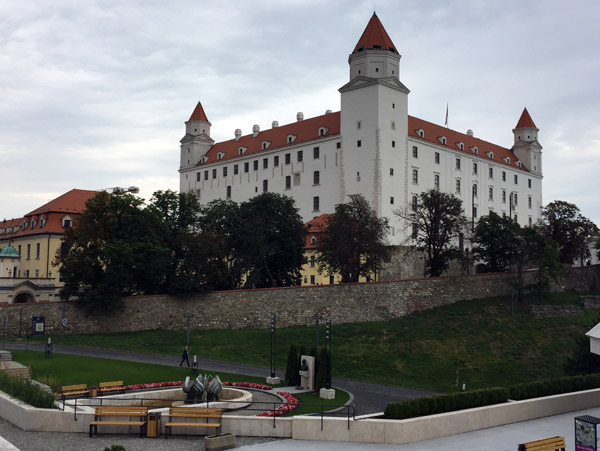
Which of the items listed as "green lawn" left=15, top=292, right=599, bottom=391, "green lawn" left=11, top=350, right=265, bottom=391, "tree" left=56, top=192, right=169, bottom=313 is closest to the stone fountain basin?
"green lawn" left=11, top=350, right=265, bottom=391

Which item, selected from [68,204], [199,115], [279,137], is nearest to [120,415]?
[68,204]

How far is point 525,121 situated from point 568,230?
131 feet

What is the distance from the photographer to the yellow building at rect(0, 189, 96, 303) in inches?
2414

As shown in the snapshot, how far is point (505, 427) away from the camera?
19.4m

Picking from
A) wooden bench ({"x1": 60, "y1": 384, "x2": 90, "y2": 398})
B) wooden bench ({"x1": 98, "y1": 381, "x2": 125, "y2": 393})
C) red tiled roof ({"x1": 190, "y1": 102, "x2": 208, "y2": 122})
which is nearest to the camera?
wooden bench ({"x1": 60, "y1": 384, "x2": 90, "y2": 398})

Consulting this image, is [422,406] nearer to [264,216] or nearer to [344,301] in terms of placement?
[344,301]

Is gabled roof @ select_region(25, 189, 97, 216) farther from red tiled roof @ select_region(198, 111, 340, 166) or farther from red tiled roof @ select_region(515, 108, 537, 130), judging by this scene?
red tiled roof @ select_region(515, 108, 537, 130)

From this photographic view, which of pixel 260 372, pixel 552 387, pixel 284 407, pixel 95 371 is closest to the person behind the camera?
pixel 552 387

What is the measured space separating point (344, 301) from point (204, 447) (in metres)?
28.9

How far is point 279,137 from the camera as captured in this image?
82000 mm

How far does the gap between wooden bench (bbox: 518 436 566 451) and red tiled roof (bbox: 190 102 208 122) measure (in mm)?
85300

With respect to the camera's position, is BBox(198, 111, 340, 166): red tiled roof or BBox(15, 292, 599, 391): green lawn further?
BBox(198, 111, 340, 166): red tiled roof

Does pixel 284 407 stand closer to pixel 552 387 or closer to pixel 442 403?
pixel 442 403

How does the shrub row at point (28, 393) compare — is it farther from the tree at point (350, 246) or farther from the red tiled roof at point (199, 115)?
the red tiled roof at point (199, 115)
